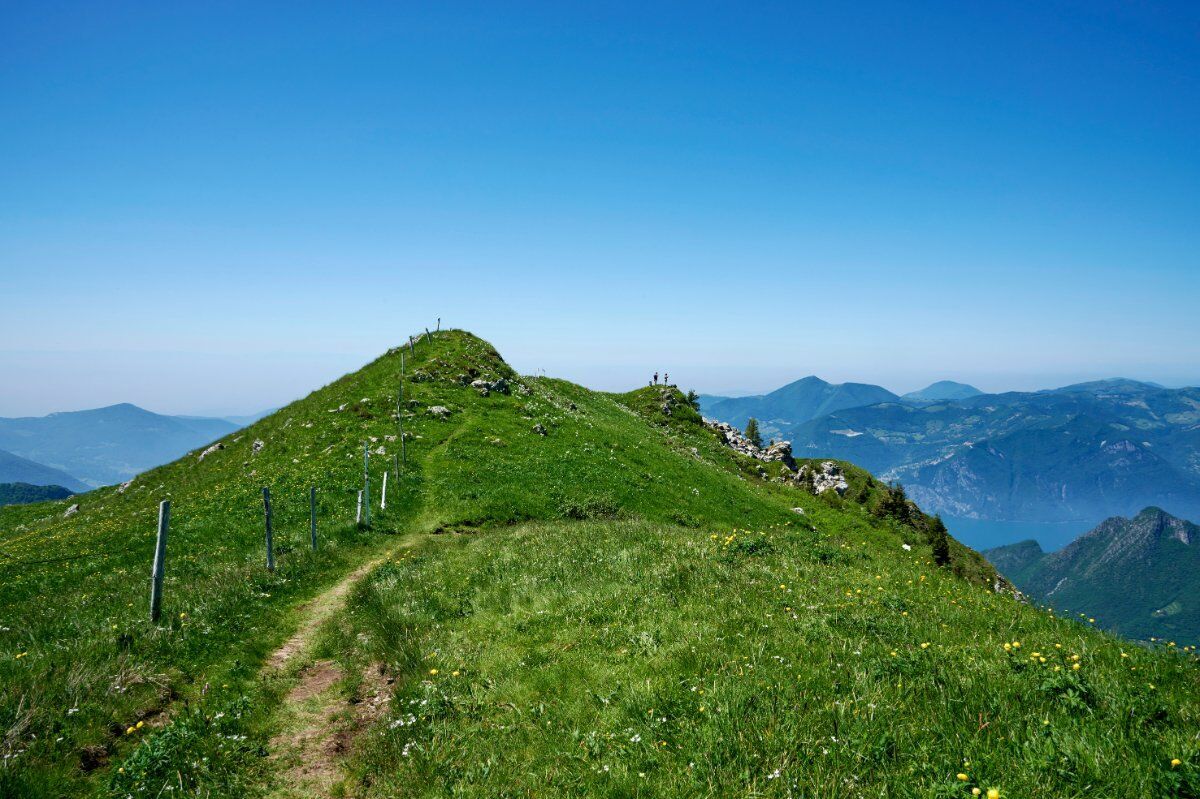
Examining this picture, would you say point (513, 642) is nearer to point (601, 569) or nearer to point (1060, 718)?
point (601, 569)

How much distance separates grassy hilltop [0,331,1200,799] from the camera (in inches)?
247

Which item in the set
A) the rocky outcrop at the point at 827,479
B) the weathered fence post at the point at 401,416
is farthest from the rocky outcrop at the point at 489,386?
the rocky outcrop at the point at 827,479

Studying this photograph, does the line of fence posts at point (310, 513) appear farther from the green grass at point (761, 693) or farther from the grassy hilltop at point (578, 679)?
the green grass at point (761, 693)

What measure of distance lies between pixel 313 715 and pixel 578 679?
196 inches

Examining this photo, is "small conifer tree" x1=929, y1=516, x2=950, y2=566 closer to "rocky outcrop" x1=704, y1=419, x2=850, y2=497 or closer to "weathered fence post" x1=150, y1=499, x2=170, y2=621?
"rocky outcrop" x1=704, y1=419, x2=850, y2=497

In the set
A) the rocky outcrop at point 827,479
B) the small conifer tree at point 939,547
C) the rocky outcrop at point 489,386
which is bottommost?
the small conifer tree at point 939,547

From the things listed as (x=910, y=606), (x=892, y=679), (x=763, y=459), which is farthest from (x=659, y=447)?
(x=892, y=679)

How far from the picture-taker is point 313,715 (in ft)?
32.0

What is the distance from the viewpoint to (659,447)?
47.5m

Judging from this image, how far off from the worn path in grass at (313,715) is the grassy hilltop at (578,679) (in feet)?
0.19

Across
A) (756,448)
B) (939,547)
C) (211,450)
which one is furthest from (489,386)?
(756,448)

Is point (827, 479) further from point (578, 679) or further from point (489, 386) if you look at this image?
point (578, 679)

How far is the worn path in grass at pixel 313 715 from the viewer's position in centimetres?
809

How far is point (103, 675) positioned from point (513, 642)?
6.84 metres
